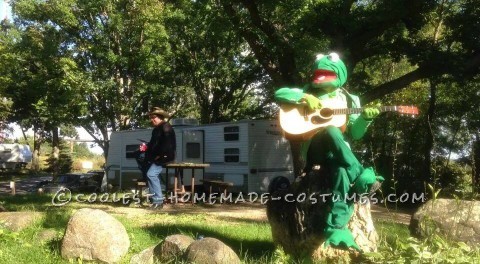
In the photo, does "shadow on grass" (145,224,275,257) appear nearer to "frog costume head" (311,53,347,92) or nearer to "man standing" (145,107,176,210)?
"frog costume head" (311,53,347,92)

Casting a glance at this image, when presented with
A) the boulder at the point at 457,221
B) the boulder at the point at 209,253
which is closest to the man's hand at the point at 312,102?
the boulder at the point at 209,253

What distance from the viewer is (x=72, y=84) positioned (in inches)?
749

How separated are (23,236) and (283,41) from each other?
7701 millimetres

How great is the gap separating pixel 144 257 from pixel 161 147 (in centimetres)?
459

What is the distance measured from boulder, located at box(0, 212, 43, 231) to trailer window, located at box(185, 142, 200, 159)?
Result: 9.37 metres

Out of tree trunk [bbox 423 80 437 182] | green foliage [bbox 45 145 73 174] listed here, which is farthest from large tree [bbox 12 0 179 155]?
green foliage [bbox 45 145 73 174]

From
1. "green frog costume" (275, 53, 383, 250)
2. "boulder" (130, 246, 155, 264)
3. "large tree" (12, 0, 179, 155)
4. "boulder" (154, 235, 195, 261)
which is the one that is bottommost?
"boulder" (130, 246, 155, 264)

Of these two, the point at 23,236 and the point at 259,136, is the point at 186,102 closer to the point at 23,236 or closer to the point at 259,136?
the point at 259,136

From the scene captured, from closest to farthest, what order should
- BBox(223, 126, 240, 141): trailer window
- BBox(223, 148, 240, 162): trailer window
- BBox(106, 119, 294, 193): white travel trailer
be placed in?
BBox(106, 119, 294, 193): white travel trailer, BBox(223, 148, 240, 162): trailer window, BBox(223, 126, 240, 141): trailer window

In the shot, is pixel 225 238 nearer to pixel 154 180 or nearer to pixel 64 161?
pixel 154 180

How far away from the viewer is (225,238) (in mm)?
5961

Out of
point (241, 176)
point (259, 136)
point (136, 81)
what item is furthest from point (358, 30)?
point (136, 81)

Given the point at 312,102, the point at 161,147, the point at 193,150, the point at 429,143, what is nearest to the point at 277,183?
the point at 193,150

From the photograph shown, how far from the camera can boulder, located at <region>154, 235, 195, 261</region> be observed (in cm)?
457
